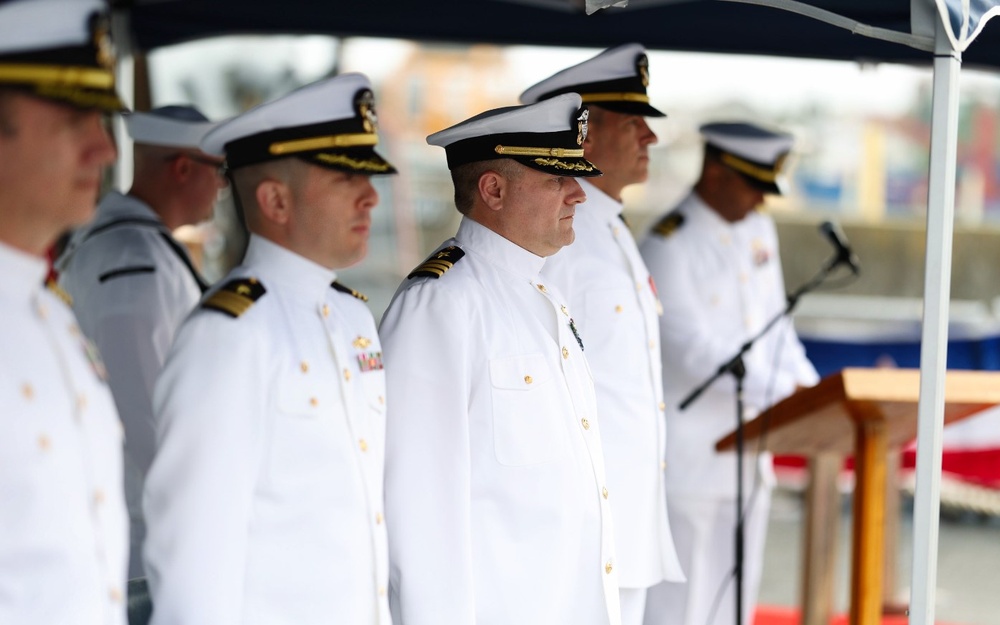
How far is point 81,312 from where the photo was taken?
313 centimetres

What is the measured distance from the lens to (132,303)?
10.1 feet

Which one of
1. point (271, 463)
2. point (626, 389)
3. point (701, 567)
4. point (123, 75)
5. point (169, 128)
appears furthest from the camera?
point (123, 75)

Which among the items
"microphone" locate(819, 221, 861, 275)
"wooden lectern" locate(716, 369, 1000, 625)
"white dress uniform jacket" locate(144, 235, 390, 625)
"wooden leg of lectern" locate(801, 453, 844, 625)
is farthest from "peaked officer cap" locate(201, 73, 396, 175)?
"wooden leg of lectern" locate(801, 453, 844, 625)

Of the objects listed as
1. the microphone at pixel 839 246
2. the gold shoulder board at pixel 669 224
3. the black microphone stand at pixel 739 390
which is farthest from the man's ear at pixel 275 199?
the gold shoulder board at pixel 669 224

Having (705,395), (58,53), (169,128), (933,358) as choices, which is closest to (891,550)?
(705,395)

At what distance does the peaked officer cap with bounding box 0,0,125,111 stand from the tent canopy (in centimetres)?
285

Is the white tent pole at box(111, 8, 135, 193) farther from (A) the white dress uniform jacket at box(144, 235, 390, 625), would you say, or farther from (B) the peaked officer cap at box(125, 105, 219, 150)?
(A) the white dress uniform jacket at box(144, 235, 390, 625)

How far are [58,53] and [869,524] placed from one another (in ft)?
7.84

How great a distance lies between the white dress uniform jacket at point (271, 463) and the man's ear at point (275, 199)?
0.17ft

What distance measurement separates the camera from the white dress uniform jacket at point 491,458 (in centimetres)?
250

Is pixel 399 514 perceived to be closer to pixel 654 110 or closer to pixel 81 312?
pixel 81 312

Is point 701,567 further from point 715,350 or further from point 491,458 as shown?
point 491,458

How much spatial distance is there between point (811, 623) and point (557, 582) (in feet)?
8.61

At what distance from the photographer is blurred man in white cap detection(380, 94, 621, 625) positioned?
8.23 ft
